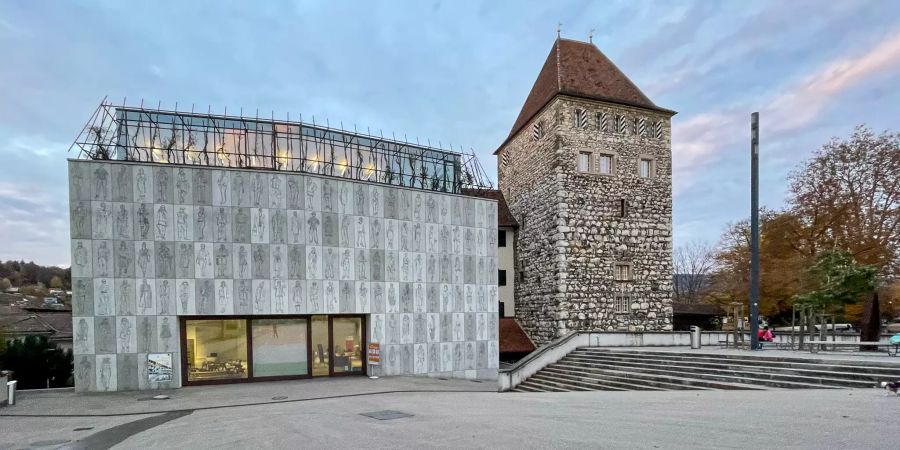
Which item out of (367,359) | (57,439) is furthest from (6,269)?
(57,439)

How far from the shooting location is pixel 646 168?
2691 cm

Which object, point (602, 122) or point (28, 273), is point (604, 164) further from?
point (28, 273)

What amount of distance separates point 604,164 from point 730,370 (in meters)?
14.4

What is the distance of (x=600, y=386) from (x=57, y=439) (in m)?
14.0

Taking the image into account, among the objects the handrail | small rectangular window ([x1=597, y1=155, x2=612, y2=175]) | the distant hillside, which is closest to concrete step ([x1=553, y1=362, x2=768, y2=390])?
the handrail

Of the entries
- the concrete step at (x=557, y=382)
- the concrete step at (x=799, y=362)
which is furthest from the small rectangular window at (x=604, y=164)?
the concrete step at (x=557, y=382)

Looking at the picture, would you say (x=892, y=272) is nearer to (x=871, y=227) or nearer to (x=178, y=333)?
(x=871, y=227)

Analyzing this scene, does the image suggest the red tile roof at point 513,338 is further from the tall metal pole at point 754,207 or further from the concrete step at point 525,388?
the tall metal pole at point 754,207

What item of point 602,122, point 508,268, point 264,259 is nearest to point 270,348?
point 264,259

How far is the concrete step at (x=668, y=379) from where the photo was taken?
42.2ft

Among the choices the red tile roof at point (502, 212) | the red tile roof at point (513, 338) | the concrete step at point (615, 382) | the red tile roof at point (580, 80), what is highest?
the red tile roof at point (580, 80)

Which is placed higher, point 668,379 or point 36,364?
point 668,379

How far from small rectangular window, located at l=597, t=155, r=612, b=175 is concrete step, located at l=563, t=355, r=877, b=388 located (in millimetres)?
10900

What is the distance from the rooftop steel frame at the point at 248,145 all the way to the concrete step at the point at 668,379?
33.0 feet
